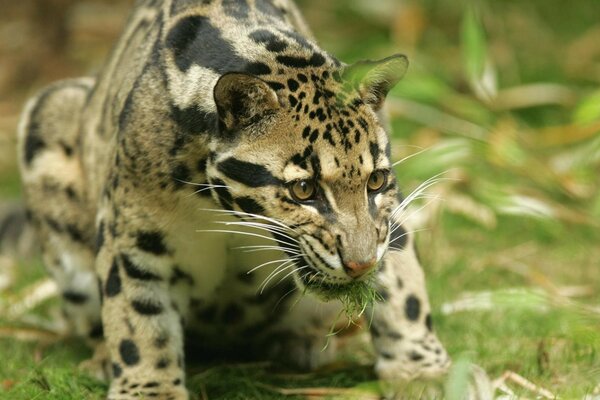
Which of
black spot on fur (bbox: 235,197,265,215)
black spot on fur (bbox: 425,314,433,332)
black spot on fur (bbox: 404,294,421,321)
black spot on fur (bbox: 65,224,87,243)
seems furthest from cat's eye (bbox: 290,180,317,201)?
black spot on fur (bbox: 65,224,87,243)

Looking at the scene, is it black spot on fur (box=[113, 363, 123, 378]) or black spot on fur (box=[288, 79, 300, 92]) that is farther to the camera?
black spot on fur (box=[113, 363, 123, 378])

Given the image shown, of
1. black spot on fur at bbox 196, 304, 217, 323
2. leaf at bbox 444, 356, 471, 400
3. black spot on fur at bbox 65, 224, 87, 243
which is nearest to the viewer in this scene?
leaf at bbox 444, 356, 471, 400

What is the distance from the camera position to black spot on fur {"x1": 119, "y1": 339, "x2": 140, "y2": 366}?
6059mm

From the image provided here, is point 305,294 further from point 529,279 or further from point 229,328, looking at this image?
point 529,279

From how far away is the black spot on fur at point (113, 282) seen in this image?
6094 mm

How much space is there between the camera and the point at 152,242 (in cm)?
595

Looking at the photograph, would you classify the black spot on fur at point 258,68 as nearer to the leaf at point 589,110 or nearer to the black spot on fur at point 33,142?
the leaf at point 589,110

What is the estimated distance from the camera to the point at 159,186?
5816mm

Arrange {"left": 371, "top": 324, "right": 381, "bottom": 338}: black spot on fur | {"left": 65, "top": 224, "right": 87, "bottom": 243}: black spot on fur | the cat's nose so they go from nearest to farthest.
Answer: the cat's nose, {"left": 371, "top": 324, "right": 381, "bottom": 338}: black spot on fur, {"left": 65, "top": 224, "right": 87, "bottom": 243}: black spot on fur

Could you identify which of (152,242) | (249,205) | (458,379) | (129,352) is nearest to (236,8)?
(249,205)

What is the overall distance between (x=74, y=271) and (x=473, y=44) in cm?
296

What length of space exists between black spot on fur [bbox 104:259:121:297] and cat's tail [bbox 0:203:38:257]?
2.84m

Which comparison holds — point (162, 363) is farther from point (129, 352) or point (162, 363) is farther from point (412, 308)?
point (412, 308)

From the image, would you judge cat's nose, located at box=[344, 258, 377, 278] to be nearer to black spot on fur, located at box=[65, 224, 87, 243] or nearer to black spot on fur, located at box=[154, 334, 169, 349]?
black spot on fur, located at box=[154, 334, 169, 349]
